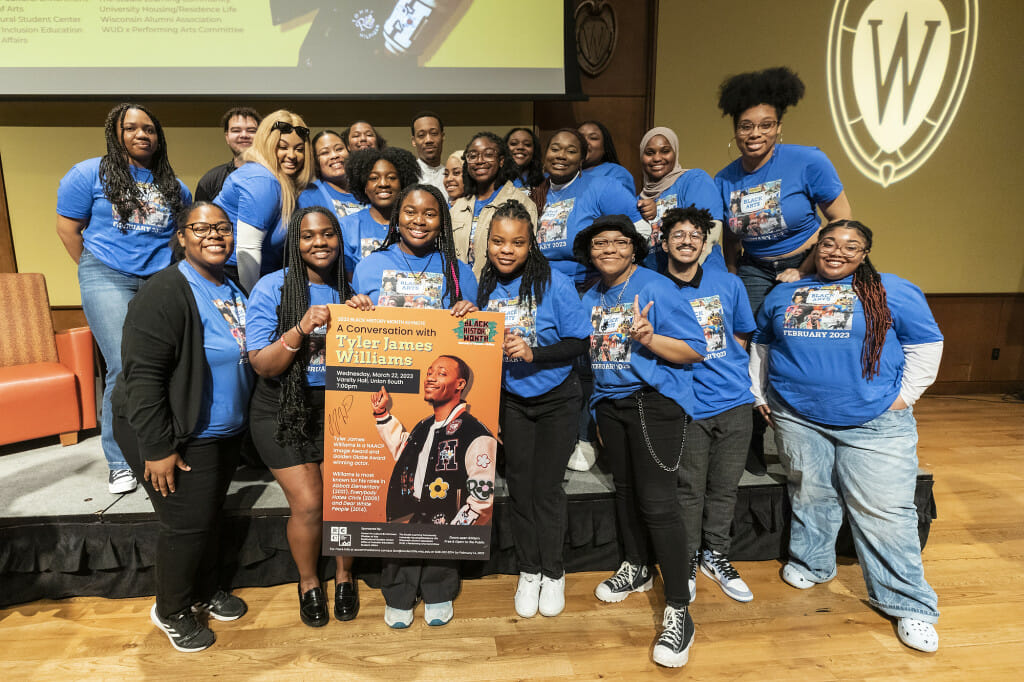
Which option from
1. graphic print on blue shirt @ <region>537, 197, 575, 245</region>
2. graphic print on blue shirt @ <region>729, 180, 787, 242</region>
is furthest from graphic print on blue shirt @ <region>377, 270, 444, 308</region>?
graphic print on blue shirt @ <region>729, 180, 787, 242</region>

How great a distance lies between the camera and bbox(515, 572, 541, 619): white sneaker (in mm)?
2014

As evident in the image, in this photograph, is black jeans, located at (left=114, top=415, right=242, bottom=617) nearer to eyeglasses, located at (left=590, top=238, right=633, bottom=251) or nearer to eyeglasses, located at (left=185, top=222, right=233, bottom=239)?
eyeglasses, located at (left=185, top=222, right=233, bottom=239)

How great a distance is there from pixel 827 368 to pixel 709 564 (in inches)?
37.9

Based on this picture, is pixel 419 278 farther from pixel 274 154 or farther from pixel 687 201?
pixel 687 201

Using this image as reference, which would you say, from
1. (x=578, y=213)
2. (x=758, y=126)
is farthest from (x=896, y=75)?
(x=578, y=213)

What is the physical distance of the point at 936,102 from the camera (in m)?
4.53

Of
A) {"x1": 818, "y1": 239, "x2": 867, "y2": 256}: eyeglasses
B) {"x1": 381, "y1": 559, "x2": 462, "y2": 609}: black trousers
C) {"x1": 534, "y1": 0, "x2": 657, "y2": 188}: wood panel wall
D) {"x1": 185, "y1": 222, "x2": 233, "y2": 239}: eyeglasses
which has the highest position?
{"x1": 534, "y1": 0, "x2": 657, "y2": 188}: wood panel wall

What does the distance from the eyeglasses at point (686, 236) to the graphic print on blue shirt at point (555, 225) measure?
20.1 inches

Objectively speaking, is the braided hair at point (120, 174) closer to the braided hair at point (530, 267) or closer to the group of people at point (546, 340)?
the group of people at point (546, 340)

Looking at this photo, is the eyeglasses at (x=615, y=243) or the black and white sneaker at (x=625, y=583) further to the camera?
the black and white sneaker at (x=625, y=583)

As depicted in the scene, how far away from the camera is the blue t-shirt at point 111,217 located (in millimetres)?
2201

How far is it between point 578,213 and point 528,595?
5.26 feet

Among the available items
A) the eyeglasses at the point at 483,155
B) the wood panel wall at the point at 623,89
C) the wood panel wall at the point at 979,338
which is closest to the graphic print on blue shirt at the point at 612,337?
the eyeglasses at the point at 483,155

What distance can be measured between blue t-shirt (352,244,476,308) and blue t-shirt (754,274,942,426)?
4.35ft
